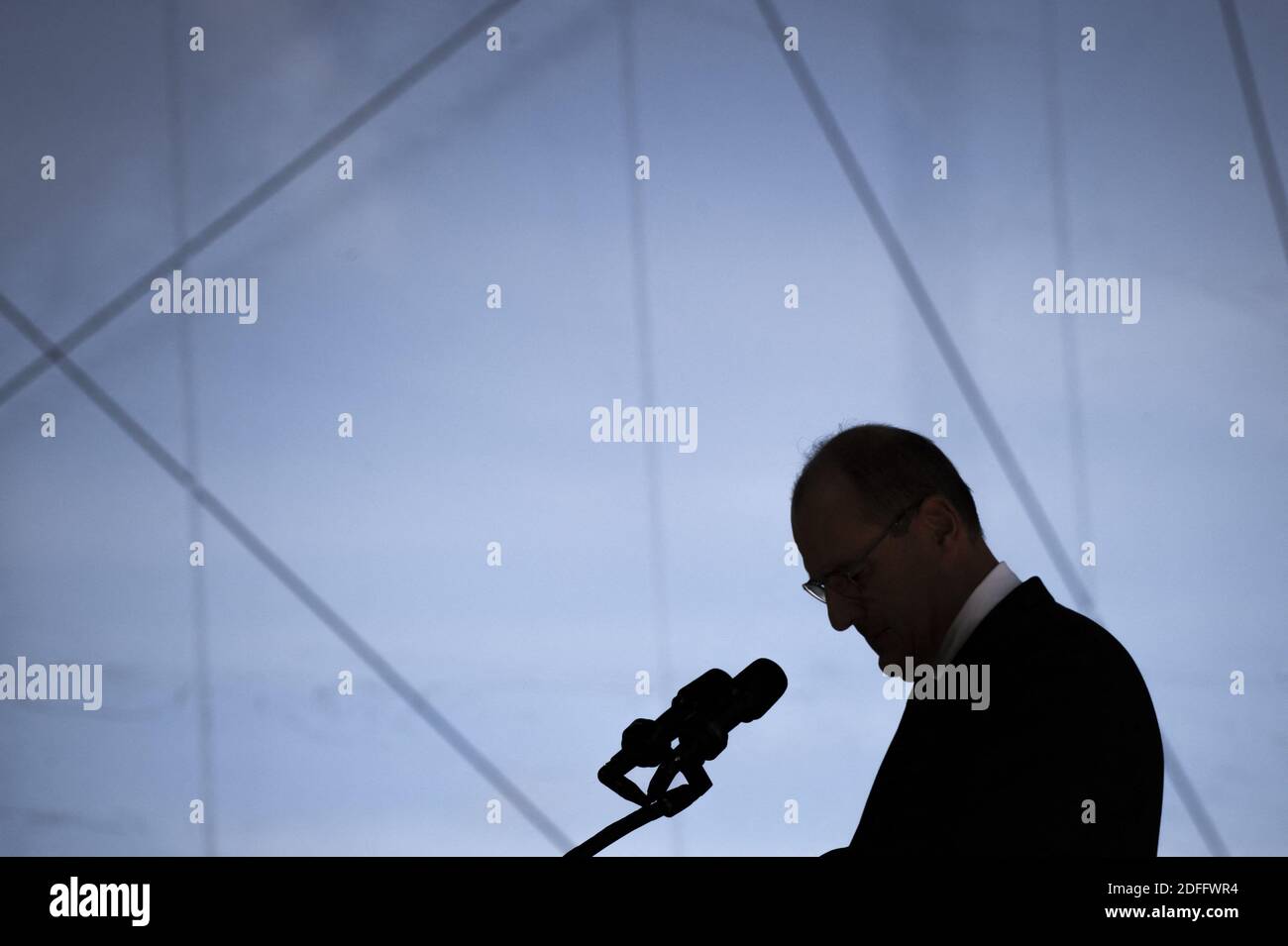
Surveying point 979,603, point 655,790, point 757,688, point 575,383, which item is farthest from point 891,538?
point 575,383

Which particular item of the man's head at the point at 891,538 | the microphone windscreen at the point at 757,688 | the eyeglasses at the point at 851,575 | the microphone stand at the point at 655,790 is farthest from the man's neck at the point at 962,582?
the microphone stand at the point at 655,790

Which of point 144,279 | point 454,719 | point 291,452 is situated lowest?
point 454,719

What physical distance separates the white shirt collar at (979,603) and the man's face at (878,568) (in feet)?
0.12

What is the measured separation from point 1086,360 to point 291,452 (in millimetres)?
2266

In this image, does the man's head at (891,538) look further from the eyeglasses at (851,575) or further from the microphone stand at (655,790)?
the microphone stand at (655,790)

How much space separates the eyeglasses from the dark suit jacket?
28 centimetres

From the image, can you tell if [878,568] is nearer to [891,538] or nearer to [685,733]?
[891,538]

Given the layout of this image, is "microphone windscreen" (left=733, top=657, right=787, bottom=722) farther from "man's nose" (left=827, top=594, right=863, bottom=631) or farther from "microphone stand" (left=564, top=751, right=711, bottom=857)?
"man's nose" (left=827, top=594, right=863, bottom=631)

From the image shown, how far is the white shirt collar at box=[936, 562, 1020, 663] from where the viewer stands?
1.67 metres

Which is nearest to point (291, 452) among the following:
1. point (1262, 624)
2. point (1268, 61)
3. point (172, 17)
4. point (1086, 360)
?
point (172, 17)

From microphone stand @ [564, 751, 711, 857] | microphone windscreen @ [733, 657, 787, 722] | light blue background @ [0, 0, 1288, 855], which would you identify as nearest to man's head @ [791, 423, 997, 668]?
microphone windscreen @ [733, 657, 787, 722]

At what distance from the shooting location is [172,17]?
358 centimetres

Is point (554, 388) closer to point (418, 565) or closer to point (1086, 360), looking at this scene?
point (418, 565)

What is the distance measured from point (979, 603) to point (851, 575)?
0.67 ft
